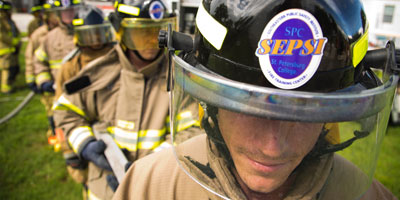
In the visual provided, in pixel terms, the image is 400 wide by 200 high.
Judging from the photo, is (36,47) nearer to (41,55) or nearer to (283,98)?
(41,55)

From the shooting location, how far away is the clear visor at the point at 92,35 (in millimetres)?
3412

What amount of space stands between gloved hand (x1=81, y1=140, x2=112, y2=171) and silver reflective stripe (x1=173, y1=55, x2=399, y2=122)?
6.17 feet

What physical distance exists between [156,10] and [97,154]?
1.41 m

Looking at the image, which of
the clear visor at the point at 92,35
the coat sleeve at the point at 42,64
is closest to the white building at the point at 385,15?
the clear visor at the point at 92,35

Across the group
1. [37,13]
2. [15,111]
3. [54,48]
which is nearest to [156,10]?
[54,48]

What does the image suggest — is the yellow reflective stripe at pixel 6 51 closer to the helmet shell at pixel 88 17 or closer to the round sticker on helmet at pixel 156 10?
the helmet shell at pixel 88 17

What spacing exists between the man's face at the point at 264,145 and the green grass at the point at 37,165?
3617 millimetres

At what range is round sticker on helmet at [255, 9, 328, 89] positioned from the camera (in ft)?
2.46

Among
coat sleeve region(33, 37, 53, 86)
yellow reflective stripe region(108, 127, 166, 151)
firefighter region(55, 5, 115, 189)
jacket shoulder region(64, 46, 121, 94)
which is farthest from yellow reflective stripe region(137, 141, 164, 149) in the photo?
coat sleeve region(33, 37, 53, 86)

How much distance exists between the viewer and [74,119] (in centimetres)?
260

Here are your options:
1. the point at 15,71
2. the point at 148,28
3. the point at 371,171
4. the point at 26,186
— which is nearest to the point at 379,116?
the point at 371,171

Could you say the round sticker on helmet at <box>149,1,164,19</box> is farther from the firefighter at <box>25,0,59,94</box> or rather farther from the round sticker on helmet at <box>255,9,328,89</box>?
the firefighter at <box>25,0,59,94</box>

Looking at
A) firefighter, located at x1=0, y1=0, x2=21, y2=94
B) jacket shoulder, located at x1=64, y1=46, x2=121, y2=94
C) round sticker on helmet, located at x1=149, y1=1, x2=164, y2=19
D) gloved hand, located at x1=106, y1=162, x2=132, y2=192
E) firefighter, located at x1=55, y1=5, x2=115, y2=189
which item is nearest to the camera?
gloved hand, located at x1=106, y1=162, x2=132, y2=192

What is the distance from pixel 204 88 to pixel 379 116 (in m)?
0.56
